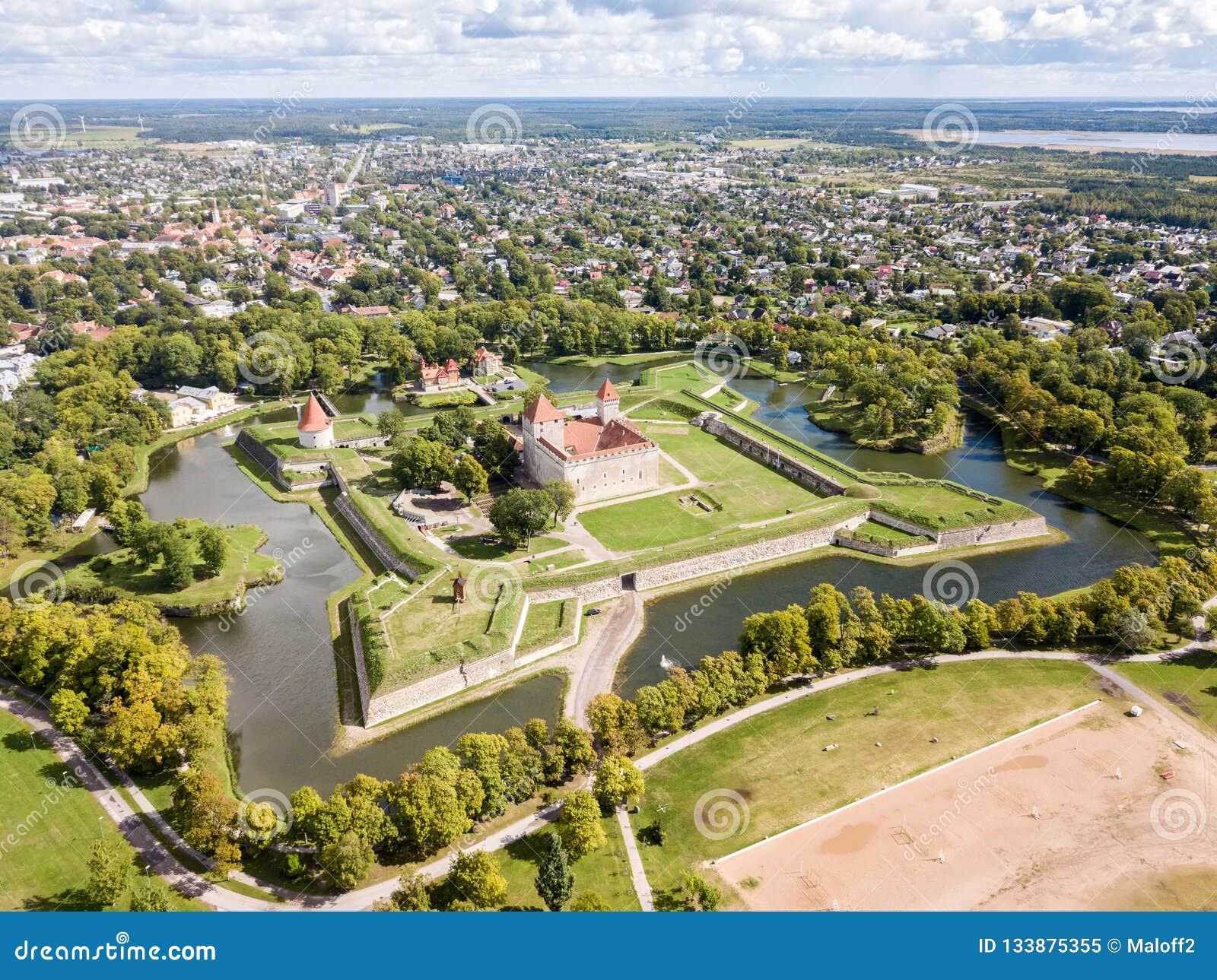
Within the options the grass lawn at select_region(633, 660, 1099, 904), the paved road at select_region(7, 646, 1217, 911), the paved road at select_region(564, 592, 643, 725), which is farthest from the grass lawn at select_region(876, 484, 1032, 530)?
the paved road at select_region(564, 592, 643, 725)

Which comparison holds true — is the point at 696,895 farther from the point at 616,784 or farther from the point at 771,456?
the point at 771,456

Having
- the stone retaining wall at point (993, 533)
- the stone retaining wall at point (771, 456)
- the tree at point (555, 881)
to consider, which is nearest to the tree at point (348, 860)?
the tree at point (555, 881)

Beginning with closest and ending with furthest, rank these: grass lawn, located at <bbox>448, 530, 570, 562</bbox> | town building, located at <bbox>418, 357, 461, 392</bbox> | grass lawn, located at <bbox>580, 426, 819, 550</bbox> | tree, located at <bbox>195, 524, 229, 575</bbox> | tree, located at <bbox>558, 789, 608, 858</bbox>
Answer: tree, located at <bbox>558, 789, 608, 858</bbox> → tree, located at <bbox>195, 524, 229, 575</bbox> → grass lawn, located at <bbox>448, 530, 570, 562</bbox> → grass lawn, located at <bbox>580, 426, 819, 550</bbox> → town building, located at <bbox>418, 357, 461, 392</bbox>

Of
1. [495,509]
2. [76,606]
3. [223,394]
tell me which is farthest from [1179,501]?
[223,394]

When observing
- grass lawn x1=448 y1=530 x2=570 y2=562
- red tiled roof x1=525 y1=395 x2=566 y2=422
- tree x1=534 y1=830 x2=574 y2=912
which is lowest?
grass lawn x1=448 y1=530 x2=570 y2=562

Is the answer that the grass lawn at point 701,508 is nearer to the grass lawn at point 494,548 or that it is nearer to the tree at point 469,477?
the grass lawn at point 494,548

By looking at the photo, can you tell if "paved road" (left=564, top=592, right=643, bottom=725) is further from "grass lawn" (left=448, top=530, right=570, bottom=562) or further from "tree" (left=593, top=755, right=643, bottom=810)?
"grass lawn" (left=448, top=530, right=570, bottom=562)

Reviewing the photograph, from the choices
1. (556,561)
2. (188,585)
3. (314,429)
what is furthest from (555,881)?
(314,429)
